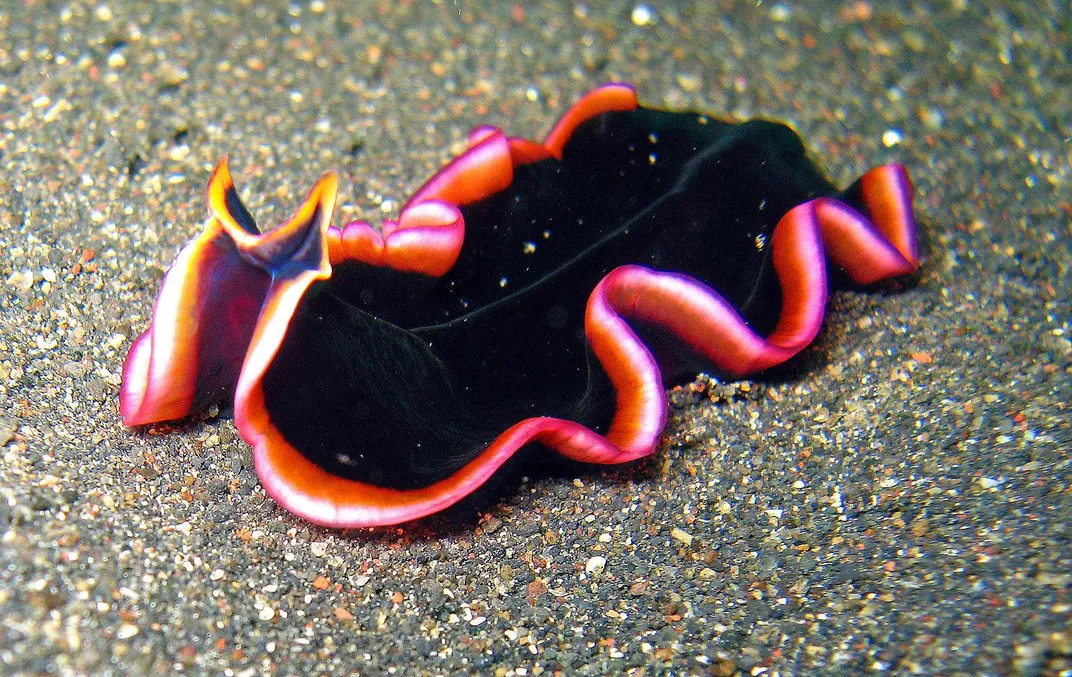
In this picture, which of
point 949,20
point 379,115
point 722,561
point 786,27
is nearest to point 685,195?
point 722,561

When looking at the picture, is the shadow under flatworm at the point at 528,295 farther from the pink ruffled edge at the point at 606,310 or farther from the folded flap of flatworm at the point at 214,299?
the folded flap of flatworm at the point at 214,299

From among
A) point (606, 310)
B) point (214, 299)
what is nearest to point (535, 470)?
point (606, 310)

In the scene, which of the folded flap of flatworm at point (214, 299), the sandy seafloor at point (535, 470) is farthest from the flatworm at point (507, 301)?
the sandy seafloor at point (535, 470)

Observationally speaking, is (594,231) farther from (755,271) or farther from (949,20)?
(949,20)

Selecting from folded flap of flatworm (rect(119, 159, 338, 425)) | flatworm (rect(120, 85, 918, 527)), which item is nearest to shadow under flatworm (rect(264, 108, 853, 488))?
flatworm (rect(120, 85, 918, 527))

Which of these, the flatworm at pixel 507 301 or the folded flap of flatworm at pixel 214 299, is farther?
the flatworm at pixel 507 301

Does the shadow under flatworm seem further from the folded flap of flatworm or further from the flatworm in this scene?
the folded flap of flatworm
